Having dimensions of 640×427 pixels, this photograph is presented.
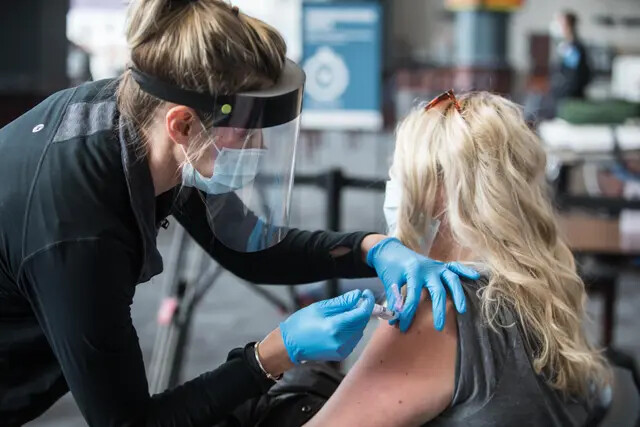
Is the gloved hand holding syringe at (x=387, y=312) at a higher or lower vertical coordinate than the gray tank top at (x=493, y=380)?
higher

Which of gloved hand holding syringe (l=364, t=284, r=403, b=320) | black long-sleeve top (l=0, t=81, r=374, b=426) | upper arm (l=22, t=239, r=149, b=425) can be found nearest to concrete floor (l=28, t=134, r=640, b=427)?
gloved hand holding syringe (l=364, t=284, r=403, b=320)

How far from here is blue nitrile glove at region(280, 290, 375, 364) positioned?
1.24 metres

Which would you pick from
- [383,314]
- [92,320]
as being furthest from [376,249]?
[92,320]

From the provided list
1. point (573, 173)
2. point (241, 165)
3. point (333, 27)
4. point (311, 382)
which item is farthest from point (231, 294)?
point (241, 165)

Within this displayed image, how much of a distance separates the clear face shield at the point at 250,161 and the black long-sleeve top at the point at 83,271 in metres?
0.10

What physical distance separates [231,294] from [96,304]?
3283 mm

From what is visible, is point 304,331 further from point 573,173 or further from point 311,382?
point 573,173

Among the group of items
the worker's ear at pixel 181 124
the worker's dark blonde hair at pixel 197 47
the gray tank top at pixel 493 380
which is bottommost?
the gray tank top at pixel 493 380

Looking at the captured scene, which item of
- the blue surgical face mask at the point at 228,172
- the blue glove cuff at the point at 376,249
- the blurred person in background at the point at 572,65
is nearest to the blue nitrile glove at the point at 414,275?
the blue glove cuff at the point at 376,249

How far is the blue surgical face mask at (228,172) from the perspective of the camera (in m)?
1.27

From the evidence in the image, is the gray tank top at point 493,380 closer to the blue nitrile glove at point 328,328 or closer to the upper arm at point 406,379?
the upper arm at point 406,379

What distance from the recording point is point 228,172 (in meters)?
1.29

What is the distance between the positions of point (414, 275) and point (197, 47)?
0.48 meters

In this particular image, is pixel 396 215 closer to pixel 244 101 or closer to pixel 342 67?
pixel 244 101
